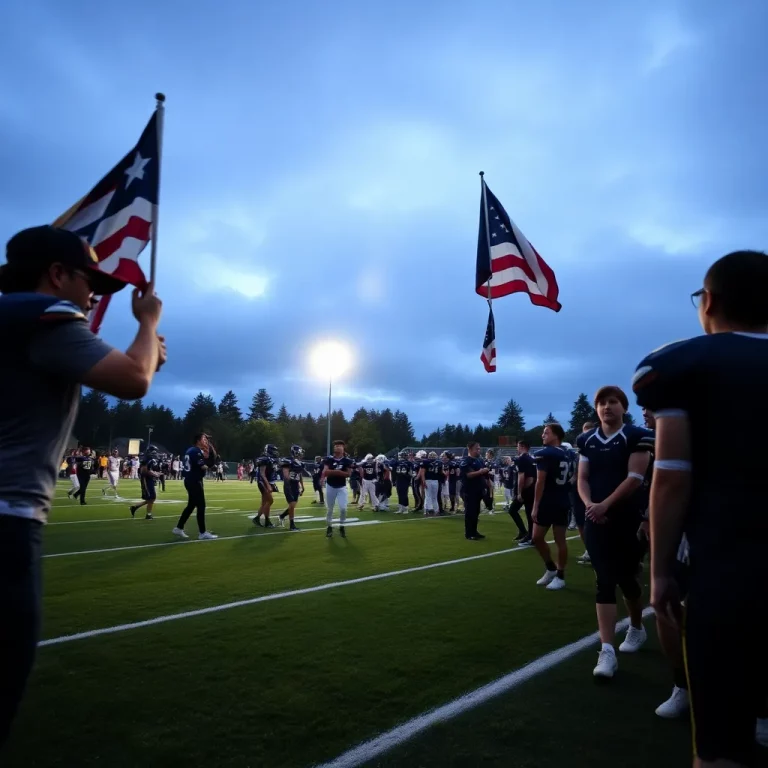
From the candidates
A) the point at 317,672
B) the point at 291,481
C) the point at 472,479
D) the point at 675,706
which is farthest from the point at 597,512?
the point at 291,481

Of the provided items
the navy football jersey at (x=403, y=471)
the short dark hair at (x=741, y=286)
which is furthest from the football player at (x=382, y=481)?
the short dark hair at (x=741, y=286)

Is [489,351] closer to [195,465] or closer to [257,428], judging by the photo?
[195,465]

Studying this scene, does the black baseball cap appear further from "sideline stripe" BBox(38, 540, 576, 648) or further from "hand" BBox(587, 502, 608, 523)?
"hand" BBox(587, 502, 608, 523)

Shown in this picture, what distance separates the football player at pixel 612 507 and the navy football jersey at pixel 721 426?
11.4 ft

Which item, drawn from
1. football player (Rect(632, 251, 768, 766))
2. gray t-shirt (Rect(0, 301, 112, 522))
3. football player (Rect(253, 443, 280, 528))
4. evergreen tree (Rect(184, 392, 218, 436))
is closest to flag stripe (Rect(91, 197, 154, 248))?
gray t-shirt (Rect(0, 301, 112, 522))

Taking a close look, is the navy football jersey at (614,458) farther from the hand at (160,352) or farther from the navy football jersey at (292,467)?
the navy football jersey at (292,467)

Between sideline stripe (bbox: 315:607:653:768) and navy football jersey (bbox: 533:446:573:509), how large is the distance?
3161 millimetres

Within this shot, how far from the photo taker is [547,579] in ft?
29.1

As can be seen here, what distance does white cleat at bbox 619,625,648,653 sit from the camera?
587 cm

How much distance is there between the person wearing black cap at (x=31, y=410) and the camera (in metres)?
1.81

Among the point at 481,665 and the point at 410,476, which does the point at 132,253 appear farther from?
the point at 410,476

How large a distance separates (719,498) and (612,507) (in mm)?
3599

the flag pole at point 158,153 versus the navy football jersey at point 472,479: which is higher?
the flag pole at point 158,153

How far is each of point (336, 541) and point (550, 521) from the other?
5894mm
